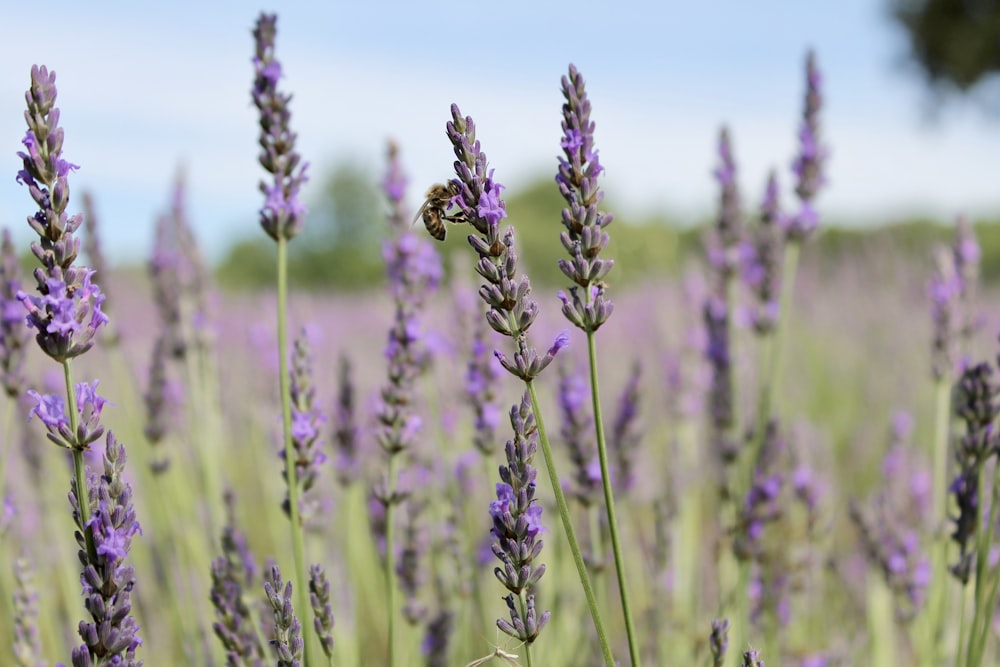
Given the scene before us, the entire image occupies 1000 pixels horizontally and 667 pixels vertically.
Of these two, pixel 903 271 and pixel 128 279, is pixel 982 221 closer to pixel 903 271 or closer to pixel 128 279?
pixel 903 271

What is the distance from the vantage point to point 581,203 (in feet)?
4.08

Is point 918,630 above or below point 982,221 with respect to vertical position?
below

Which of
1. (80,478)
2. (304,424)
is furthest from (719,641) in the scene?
(80,478)

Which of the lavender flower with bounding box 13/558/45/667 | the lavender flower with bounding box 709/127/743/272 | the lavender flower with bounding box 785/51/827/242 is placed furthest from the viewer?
the lavender flower with bounding box 709/127/743/272

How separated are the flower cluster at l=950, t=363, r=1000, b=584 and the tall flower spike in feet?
4.21

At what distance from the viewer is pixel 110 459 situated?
1166 mm

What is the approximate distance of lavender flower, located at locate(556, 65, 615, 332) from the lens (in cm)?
123

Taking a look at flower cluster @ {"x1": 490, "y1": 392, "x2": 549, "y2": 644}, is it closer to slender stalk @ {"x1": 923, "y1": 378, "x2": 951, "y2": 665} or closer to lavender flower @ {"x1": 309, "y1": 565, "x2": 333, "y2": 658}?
lavender flower @ {"x1": 309, "y1": 565, "x2": 333, "y2": 658}

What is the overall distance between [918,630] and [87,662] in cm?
230

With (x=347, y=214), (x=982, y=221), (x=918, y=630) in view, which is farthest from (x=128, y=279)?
(x=982, y=221)

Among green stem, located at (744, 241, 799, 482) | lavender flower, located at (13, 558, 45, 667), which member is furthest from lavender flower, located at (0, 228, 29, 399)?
green stem, located at (744, 241, 799, 482)

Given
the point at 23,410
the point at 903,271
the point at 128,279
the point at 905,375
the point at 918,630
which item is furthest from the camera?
the point at 128,279

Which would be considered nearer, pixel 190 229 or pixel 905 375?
pixel 190 229

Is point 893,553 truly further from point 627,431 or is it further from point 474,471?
point 474,471
